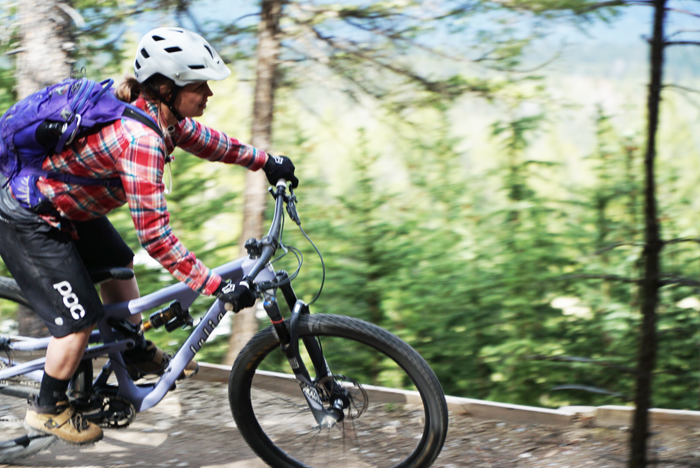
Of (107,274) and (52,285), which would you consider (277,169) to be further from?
(52,285)

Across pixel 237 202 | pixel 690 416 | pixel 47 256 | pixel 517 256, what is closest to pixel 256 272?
pixel 47 256

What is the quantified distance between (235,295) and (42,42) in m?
3.59

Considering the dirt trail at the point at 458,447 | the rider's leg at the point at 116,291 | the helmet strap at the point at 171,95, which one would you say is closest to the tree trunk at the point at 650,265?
the dirt trail at the point at 458,447

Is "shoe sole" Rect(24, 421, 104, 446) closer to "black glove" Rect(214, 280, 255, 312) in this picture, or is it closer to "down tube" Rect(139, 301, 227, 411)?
"down tube" Rect(139, 301, 227, 411)

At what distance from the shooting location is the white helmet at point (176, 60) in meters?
2.70

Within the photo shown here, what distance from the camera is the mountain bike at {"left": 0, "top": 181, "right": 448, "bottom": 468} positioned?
2.92 metres

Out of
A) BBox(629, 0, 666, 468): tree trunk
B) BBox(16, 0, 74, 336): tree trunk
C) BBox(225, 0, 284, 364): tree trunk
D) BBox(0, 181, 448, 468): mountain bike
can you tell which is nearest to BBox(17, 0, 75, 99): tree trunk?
BBox(16, 0, 74, 336): tree trunk

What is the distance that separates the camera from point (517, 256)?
17.3 feet

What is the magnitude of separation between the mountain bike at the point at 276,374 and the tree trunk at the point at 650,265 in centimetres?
88

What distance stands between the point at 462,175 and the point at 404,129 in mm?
748

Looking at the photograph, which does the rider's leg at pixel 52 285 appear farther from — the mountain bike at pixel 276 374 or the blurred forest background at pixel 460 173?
the blurred forest background at pixel 460 173

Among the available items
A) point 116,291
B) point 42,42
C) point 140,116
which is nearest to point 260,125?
point 42,42

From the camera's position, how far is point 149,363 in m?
3.31

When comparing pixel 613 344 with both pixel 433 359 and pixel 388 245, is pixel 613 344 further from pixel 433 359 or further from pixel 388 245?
pixel 388 245
